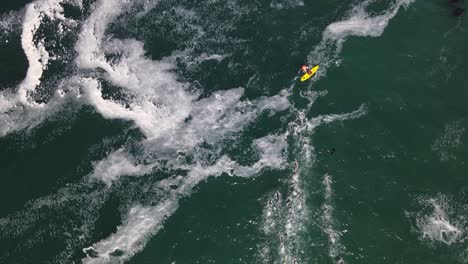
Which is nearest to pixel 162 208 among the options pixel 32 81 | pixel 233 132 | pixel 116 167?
pixel 116 167

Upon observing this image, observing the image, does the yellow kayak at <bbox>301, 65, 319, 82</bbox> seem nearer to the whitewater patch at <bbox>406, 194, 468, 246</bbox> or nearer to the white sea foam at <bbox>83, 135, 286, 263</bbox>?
the white sea foam at <bbox>83, 135, 286, 263</bbox>

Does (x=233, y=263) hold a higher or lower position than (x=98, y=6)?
lower

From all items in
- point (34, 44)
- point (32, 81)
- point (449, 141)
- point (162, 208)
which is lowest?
point (449, 141)

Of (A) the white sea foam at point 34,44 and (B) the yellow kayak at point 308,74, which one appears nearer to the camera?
(B) the yellow kayak at point 308,74

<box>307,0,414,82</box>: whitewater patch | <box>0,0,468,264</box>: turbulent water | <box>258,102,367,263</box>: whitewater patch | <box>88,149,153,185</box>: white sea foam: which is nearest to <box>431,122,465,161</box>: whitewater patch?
<box>0,0,468,264</box>: turbulent water

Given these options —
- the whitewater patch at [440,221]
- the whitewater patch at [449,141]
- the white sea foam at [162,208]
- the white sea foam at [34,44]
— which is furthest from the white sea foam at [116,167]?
the whitewater patch at [449,141]

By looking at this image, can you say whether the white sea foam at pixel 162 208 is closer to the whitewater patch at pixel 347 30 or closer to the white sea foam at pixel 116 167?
the white sea foam at pixel 116 167

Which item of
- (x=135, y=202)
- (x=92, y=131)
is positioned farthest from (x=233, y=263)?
(x=92, y=131)

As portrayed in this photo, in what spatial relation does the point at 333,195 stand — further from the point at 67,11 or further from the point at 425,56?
the point at 67,11

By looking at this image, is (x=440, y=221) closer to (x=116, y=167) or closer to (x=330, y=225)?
(x=330, y=225)
